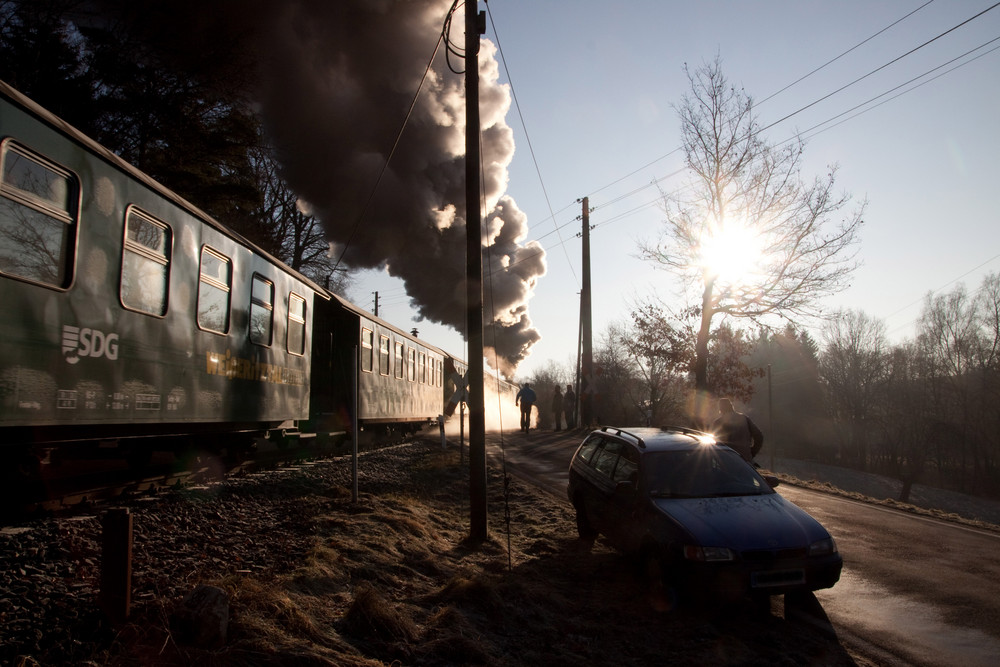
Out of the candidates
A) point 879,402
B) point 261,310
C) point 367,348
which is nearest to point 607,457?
point 261,310

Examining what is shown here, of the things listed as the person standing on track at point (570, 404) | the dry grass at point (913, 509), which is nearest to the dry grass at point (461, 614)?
the dry grass at point (913, 509)

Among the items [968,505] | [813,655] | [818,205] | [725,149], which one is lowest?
[968,505]

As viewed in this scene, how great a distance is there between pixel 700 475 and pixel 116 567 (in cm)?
498

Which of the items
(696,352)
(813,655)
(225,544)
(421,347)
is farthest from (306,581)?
(696,352)

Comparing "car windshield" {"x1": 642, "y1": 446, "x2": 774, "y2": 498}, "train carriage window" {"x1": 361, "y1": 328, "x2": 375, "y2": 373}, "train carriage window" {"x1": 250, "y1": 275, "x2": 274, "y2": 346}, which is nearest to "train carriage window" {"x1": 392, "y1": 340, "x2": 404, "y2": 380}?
"train carriage window" {"x1": 361, "y1": 328, "x2": 375, "y2": 373}

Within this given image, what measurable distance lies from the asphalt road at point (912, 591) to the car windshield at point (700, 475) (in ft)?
3.68

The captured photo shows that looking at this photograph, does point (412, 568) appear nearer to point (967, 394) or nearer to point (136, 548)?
point (136, 548)

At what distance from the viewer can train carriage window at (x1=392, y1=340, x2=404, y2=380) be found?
17.4 metres

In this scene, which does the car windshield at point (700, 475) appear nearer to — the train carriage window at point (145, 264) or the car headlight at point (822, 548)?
the car headlight at point (822, 548)

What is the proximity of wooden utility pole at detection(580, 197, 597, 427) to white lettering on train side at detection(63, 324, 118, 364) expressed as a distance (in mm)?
20639

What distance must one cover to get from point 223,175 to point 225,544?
1733 centimetres

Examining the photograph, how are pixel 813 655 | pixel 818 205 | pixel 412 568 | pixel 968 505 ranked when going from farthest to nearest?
pixel 968 505 < pixel 818 205 < pixel 412 568 < pixel 813 655

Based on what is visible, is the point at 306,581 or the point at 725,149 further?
the point at 725,149

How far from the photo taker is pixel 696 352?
70.8 ft
